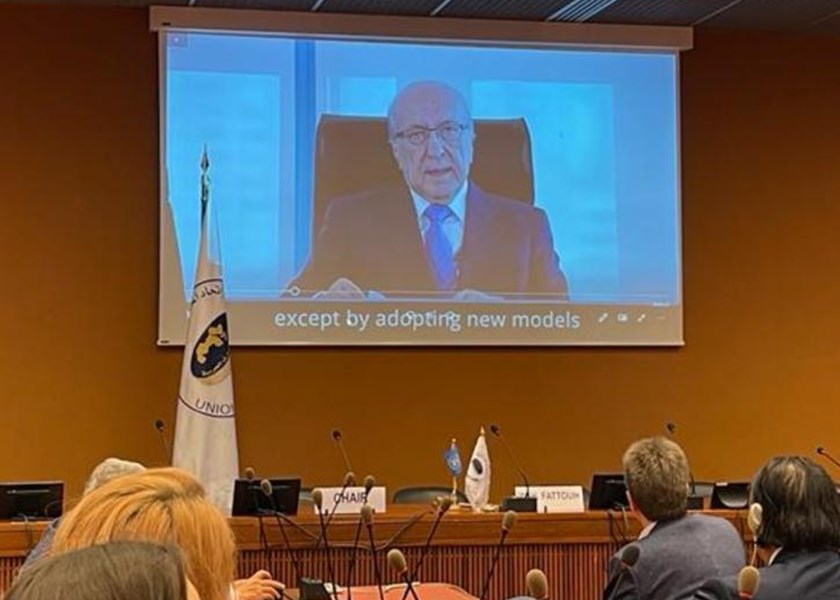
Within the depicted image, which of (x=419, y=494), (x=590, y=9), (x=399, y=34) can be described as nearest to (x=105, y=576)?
(x=419, y=494)

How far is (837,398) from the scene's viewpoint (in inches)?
254

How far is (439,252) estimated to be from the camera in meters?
5.98

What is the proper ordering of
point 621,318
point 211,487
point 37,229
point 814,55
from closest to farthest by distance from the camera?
point 211,487, point 37,229, point 621,318, point 814,55

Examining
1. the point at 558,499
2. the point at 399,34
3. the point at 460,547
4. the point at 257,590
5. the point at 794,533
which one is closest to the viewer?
the point at 794,533

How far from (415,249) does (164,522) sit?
460cm

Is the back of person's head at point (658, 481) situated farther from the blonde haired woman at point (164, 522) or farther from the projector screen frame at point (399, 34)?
the projector screen frame at point (399, 34)

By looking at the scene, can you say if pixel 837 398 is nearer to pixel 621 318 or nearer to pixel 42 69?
pixel 621 318

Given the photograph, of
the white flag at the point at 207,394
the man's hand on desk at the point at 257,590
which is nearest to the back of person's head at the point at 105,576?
the man's hand on desk at the point at 257,590

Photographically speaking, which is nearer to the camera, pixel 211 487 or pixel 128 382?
pixel 211 487

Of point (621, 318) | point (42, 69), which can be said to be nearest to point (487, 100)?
point (621, 318)

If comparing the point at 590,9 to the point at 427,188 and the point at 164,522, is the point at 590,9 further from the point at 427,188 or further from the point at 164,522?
the point at 164,522

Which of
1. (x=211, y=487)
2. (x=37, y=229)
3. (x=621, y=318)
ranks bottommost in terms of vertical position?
(x=211, y=487)

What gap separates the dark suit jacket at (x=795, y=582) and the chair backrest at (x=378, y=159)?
3962 mm

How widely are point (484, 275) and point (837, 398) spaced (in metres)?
2.16
